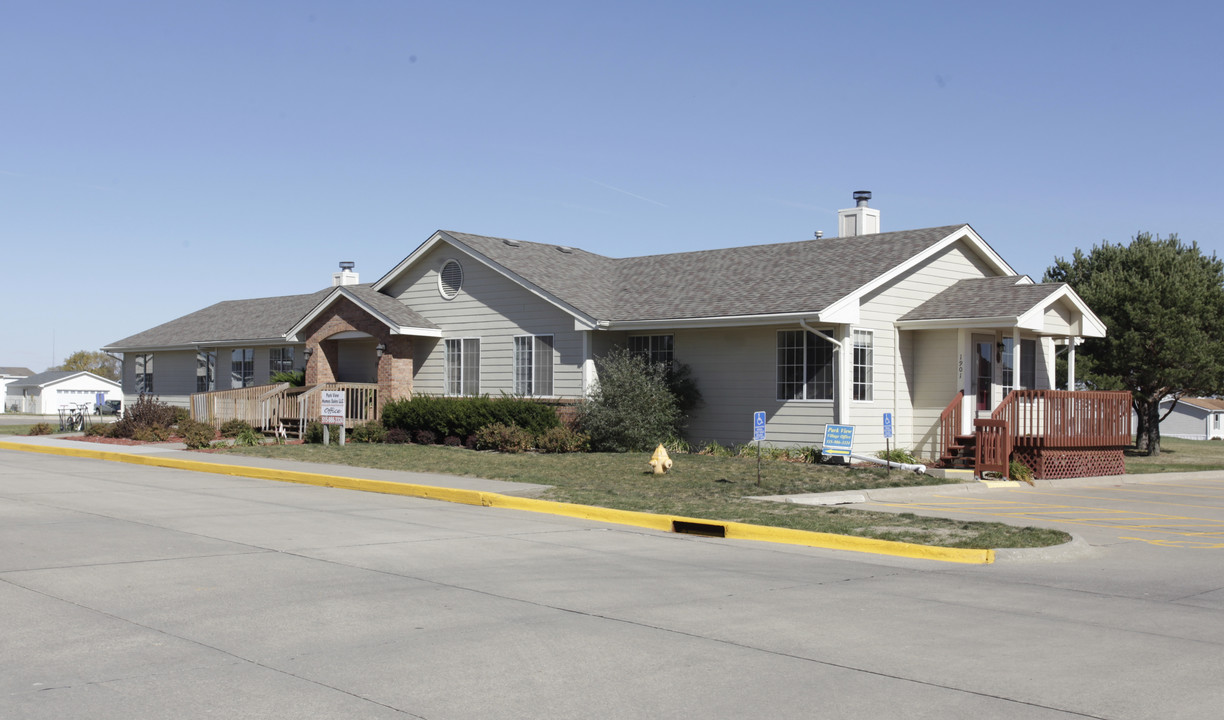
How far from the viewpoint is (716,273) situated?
2644cm

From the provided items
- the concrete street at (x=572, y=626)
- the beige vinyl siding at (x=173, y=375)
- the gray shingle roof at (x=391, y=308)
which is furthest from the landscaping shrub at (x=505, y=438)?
the beige vinyl siding at (x=173, y=375)

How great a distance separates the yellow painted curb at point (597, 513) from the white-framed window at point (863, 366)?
9.42 m

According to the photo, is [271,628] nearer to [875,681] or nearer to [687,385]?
[875,681]

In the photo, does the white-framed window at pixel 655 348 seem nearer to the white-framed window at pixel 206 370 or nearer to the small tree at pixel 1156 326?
the small tree at pixel 1156 326

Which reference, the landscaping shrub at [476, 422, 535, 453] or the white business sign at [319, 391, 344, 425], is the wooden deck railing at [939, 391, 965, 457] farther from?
the white business sign at [319, 391, 344, 425]

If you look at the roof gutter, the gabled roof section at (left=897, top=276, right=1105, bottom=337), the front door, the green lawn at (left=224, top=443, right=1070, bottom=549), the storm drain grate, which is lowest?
the storm drain grate

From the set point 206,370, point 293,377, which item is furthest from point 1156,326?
point 206,370

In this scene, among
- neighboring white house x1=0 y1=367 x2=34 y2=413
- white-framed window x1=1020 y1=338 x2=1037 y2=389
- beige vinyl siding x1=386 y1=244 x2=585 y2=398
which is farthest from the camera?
neighboring white house x1=0 y1=367 x2=34 y2=413

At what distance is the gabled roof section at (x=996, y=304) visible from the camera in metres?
21.6

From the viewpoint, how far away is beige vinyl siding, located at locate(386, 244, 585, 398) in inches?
1006

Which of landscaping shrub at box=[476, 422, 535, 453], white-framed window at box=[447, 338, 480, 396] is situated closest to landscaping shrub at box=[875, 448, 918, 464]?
landscaping shrub at box=[476, 422, 535, 453]

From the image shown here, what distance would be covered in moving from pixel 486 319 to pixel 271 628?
20.0 meters

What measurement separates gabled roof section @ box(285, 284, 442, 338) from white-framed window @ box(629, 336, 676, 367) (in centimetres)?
565

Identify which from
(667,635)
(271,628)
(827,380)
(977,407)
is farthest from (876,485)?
(271,628)
